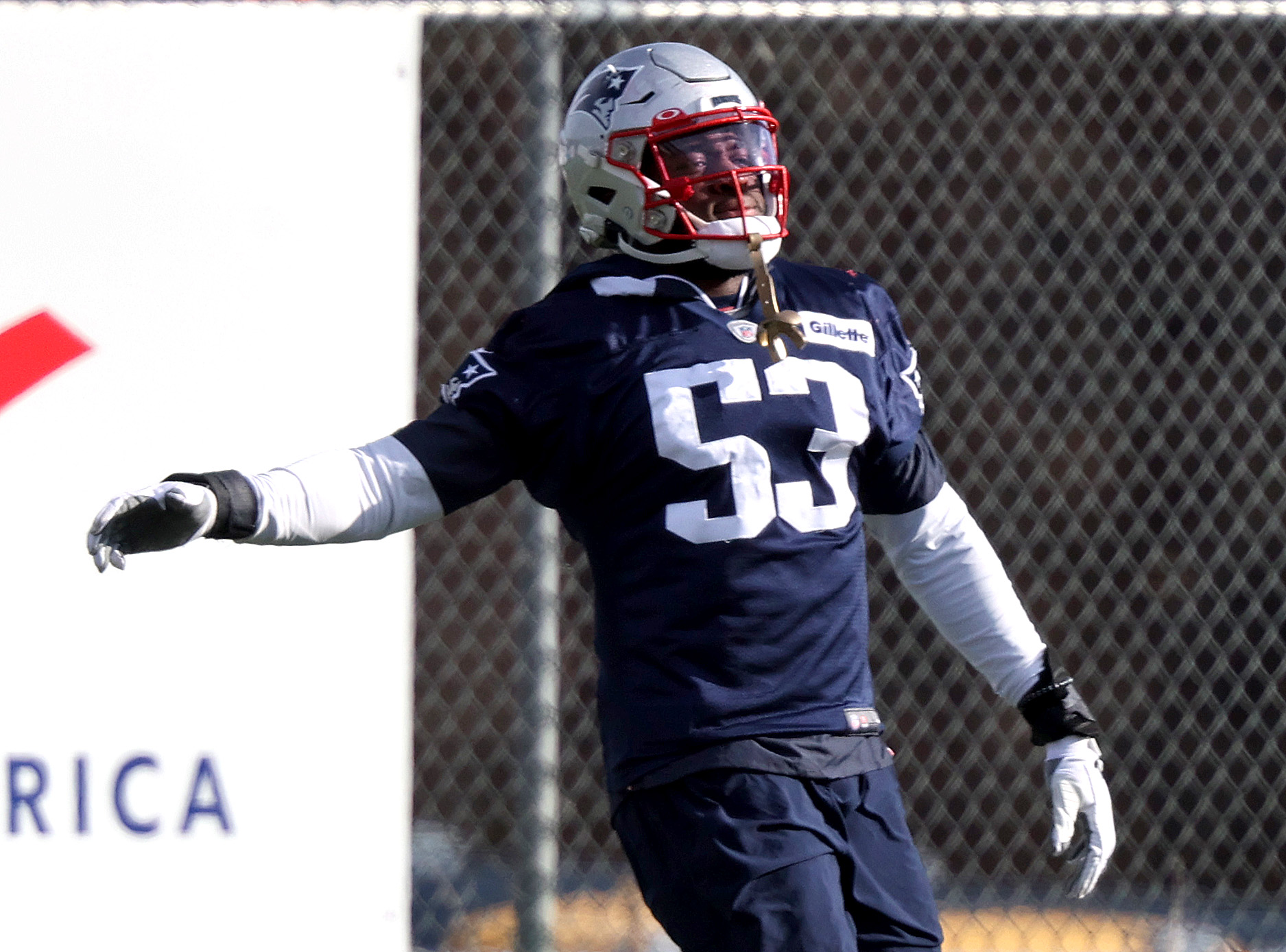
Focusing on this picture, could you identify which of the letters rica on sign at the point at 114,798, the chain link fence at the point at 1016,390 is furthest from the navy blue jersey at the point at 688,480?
the chain link fence at the point at 1016,390

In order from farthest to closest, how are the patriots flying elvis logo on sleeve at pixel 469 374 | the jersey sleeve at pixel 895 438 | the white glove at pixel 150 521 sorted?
the jersey sleeve at pixel 895 438
the patriots flying elvis logo on sleeve at pixel 469 374
the white glove at pixel 150 521

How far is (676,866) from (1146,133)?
2993 millimetres

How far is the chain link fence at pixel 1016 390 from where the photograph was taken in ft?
15.3

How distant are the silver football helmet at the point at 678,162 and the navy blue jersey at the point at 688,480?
0.08 m

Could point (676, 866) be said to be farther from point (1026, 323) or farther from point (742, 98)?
point (1026, 323)

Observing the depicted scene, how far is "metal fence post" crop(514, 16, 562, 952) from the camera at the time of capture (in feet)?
11.3

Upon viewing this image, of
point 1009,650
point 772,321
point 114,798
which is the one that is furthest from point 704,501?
point 114,798

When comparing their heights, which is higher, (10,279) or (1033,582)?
(10,279)

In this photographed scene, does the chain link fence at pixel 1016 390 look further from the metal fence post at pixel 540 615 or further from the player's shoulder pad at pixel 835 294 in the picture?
the player's shoulder pad at pixel 835 294

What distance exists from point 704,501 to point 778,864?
46 centimetres

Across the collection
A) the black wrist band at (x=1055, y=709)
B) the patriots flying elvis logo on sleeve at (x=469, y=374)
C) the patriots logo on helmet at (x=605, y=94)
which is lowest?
the black wrist band at (x=1055, y=709)

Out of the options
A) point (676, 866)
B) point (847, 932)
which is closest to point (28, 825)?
point (676, 866)

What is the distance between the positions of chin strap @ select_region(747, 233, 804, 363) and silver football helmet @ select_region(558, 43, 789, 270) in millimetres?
70

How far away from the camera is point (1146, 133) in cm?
436
